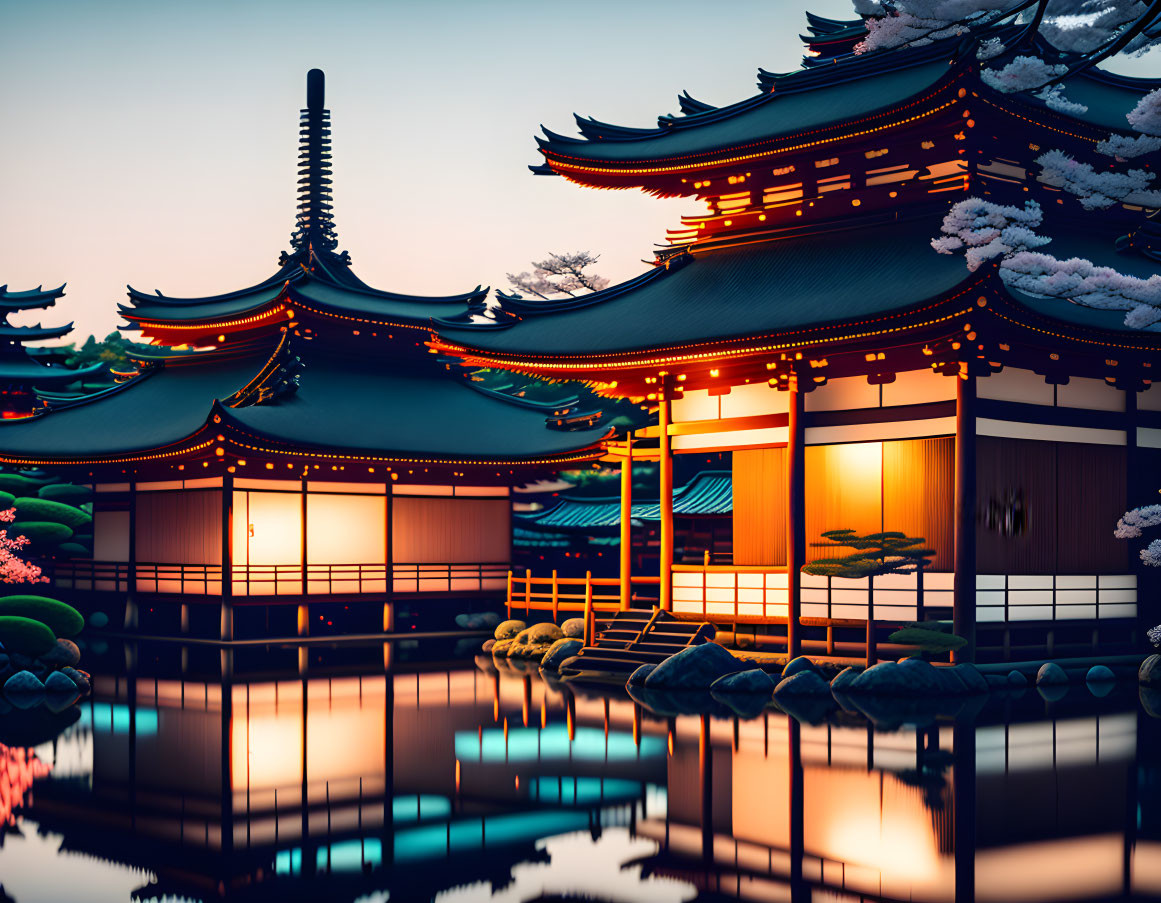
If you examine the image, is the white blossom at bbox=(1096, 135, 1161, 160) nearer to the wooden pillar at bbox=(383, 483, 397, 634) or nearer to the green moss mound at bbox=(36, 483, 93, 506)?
the wooden pillar at bbox=(383, 483, 397, 634)

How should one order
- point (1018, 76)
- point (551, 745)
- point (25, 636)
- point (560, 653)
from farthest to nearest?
point (560, 653), point (1018, 76), point (25, 636), point (551, 745)

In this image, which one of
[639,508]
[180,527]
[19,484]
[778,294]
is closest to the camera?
[778,294]

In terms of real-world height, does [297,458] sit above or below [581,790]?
above

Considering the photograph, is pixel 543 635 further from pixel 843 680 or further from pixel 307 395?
pixel 307 395

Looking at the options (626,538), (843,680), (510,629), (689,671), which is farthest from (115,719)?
(510,629)

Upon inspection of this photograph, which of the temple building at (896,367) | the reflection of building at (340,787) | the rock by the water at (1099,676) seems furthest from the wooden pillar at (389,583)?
the rock by the water at (1099,676)

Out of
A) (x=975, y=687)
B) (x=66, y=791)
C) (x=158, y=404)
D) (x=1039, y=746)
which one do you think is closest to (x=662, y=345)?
(x=975, y=687)

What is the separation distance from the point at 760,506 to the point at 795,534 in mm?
2008

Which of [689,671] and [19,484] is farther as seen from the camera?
[19,484]

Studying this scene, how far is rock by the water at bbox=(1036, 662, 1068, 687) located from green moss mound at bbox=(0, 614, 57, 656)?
17.0 m

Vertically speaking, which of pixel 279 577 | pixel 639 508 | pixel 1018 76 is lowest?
pixel 279 577

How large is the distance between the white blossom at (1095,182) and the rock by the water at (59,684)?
19566 millimetres

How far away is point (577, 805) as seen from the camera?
13867mm

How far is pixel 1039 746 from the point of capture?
17.4 meters
